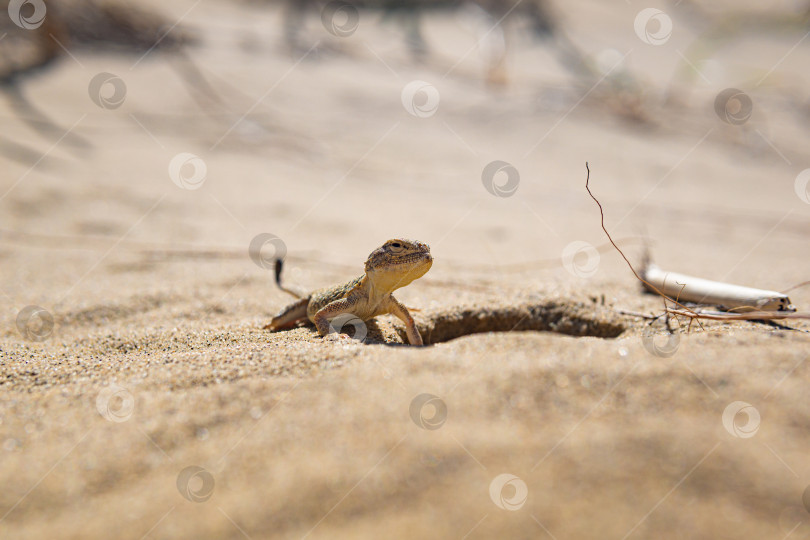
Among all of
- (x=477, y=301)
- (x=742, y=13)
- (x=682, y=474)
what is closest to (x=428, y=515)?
(x=682, y=474)

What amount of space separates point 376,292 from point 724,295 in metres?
1.94

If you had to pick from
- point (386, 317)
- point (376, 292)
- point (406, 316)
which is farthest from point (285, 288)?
point (406, 316)

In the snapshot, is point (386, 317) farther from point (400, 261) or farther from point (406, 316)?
point (400, 261)

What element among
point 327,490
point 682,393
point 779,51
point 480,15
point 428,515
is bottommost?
point 327,490

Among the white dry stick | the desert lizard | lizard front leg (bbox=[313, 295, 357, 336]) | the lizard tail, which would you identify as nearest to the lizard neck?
the desert lizard

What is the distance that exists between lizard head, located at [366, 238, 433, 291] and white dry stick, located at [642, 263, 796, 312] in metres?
1.27

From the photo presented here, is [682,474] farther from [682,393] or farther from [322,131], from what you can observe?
[322,131]

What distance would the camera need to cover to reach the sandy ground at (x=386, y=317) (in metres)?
1.75

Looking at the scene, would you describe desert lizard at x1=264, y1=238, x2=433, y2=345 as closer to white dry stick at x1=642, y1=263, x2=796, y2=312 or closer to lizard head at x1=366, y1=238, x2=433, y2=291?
lizard head at x1=366, y1=238, x2=433, y2=291

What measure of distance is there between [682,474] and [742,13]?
1624cm

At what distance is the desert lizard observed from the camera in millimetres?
3146

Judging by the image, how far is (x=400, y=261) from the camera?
10.3ft

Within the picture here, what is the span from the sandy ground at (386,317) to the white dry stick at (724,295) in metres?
0.15

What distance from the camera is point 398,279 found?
3207mm
